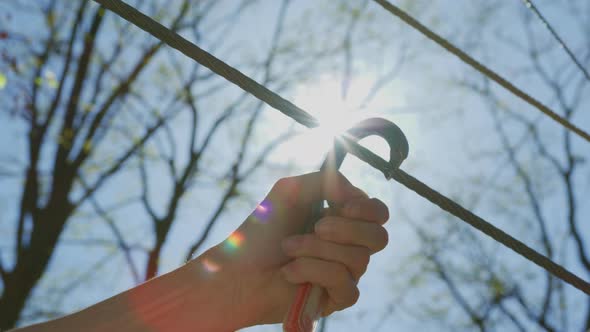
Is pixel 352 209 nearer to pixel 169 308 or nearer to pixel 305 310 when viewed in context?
pixel 305 310

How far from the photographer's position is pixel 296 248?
1129mm

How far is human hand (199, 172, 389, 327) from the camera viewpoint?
1.08m

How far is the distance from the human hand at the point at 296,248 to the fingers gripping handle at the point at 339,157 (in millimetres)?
20

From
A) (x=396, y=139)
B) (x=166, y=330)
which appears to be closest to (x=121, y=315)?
(x=166, y=330)

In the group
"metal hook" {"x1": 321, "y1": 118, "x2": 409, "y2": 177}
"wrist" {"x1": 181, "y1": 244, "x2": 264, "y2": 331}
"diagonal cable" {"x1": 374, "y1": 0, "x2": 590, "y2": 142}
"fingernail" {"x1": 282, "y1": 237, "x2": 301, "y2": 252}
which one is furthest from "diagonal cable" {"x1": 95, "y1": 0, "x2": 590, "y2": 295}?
"diagonal cable" {"x1": 374, "y1": 0, "x2": 590, "y2": 142}

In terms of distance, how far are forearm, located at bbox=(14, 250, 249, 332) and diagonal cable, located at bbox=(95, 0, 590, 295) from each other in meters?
0.39

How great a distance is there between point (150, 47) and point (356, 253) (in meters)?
6.71

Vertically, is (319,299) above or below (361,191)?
below

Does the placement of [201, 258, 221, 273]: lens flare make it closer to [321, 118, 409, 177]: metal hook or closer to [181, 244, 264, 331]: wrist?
[181, 244, 264, 331]: wrist

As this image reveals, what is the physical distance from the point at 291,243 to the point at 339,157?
22 centimetres

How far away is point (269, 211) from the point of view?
121 cm

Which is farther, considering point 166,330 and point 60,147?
point 60,147

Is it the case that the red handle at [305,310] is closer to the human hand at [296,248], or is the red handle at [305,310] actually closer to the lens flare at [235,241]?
the human hand at [296,248]

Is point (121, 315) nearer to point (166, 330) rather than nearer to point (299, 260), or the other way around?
point (166, 330)
